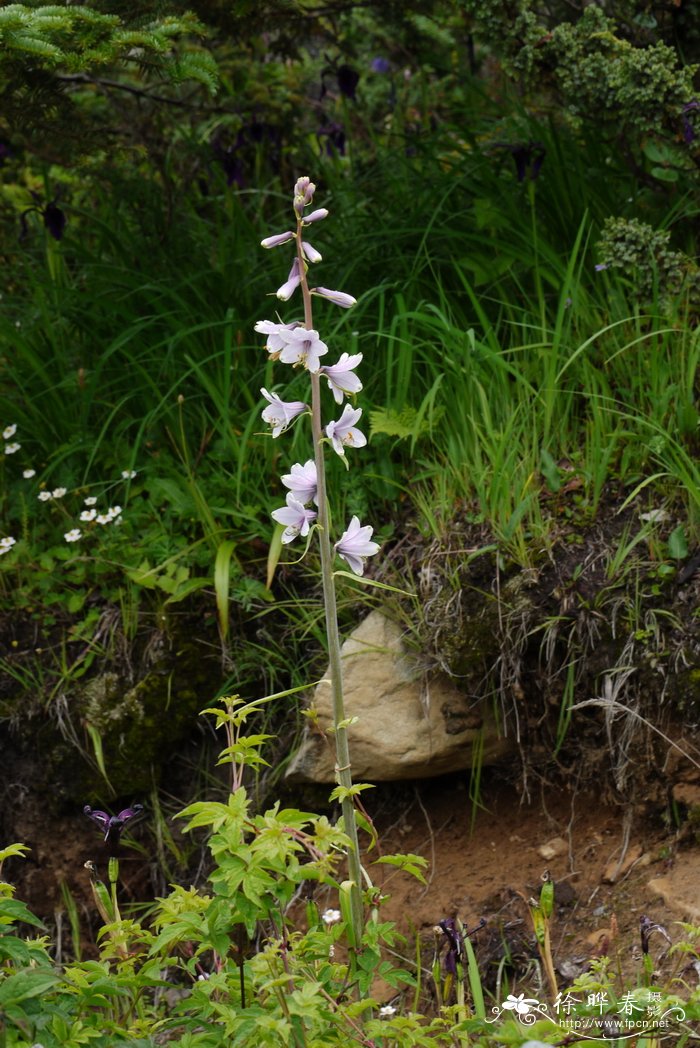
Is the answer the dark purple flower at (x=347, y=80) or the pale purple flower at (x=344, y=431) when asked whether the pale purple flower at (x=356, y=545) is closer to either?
the pale purple flower at (x=344, y=431)

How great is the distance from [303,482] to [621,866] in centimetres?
146

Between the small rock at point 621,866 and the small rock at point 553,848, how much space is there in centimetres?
14

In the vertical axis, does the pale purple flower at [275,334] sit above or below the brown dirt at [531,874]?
above

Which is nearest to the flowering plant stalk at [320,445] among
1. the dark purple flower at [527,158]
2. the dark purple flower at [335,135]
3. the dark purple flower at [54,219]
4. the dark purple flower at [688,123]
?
the dark purple flower at [688,123]

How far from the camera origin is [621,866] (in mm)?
2639

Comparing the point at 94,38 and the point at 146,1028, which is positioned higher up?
the point at 94,38

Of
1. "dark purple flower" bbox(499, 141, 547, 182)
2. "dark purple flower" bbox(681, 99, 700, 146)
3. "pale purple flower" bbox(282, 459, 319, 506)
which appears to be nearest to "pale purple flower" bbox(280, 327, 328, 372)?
"pale purple flower" bbox(282, 459, 319, 506)

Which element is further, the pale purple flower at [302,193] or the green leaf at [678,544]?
the green leaf at [678,544]

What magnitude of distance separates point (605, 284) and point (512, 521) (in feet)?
3.23

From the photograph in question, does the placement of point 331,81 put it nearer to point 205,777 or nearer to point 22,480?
point 22,480

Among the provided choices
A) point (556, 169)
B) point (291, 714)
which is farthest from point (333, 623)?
point (556, 169)

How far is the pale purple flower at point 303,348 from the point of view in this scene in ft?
5.71

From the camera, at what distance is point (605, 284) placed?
3.36 m

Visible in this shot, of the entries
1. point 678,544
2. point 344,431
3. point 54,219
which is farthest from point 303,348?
point 54,219
